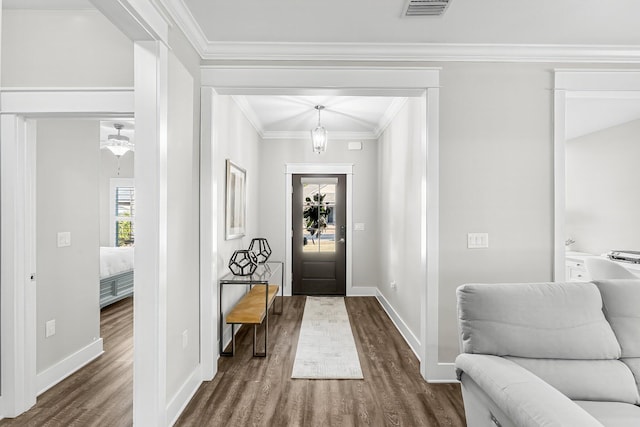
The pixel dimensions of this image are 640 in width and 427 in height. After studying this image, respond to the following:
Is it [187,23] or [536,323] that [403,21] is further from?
[536,323]

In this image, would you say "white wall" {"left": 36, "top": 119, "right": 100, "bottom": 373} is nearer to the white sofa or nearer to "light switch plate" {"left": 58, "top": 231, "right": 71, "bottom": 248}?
"light switch plate" {"left": 58, "top": 231, "right": 71, "bottom": 248}

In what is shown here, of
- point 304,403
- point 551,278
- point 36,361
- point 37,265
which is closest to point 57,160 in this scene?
point 37,265

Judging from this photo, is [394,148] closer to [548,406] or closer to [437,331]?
[437,331]

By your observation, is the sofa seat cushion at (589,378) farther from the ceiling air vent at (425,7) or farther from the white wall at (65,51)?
the white wall at (65,51)

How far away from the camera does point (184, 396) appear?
2537 mm

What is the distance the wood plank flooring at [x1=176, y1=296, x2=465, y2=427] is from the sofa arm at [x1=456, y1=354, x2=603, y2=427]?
0.89 meters

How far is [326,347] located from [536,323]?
7.05 ft

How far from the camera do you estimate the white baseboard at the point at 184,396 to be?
7.64ft

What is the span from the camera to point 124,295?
17.3 feet

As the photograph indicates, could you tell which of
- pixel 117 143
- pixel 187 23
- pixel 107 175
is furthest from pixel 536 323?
pixel 107 175

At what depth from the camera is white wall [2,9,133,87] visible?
247cm

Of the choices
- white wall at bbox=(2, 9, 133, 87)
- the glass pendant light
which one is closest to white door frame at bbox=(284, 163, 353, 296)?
the glass pendant light

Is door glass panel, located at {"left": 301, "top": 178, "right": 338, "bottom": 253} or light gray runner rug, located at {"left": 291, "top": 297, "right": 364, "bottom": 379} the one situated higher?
door glass panel, located at {"left": 301, "top": 178, "right": 338, "bottom": 253}

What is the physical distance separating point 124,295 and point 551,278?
5.19m
